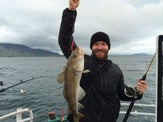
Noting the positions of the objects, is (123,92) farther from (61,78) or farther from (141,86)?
(61,78)

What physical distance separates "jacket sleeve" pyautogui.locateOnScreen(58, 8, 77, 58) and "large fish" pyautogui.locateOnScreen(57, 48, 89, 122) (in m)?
0.80

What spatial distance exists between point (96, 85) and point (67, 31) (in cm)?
99

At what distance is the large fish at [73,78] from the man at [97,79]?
1.90 ft

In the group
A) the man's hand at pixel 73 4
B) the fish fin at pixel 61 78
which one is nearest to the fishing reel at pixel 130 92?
the fish fin at pixel 61 78

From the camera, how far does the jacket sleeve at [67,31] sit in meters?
4.15

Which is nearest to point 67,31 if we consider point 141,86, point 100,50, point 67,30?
point 67,30

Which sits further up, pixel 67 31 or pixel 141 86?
pixel 67 31

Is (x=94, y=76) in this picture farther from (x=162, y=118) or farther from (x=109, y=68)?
(x=162, y=118)

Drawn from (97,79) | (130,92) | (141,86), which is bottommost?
(130,92)

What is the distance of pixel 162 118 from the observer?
4.44 metres

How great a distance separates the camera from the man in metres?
4.26

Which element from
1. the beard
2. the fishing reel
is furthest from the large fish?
the fishing reel

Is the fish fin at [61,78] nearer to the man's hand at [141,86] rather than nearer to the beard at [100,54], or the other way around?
the beard at [100,54]

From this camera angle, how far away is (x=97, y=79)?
4461 mm
